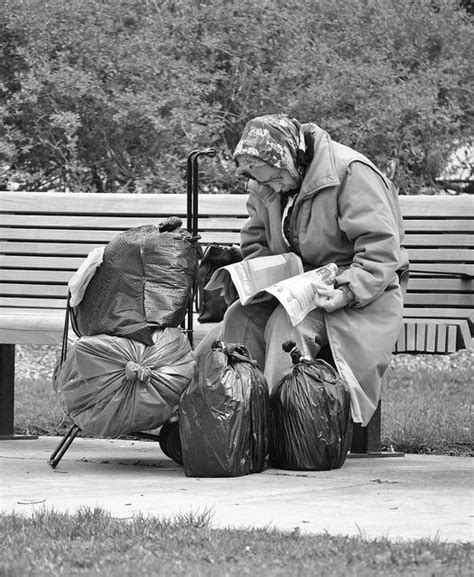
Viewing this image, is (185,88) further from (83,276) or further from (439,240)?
(83,276)

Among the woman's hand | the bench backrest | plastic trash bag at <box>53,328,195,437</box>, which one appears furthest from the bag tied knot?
the bench backrest

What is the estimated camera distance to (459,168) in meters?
10.5

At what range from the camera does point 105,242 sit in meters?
6.41

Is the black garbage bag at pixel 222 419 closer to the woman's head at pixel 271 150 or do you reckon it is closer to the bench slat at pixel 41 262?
the woman's head at pixel 271 150

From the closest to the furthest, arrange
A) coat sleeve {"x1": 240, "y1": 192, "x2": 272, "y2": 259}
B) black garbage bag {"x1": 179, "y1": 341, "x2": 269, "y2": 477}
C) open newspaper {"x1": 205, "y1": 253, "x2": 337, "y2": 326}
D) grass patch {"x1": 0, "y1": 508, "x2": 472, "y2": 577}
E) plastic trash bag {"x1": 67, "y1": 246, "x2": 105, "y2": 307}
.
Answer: grass patch {"x1": 0, "y1": 508, "x2": 472, "y2": 577} < black garbage bag {"x1": 179, "y1": 341, "x2": 269, "y2": 477} < open newspaper {"x1": 205, "y1": 253, "x2": 337, "y2": 326} < plastic trash bag {"x1": 67, "y1": 246, "x2": 105, "y2": 307} < coat sleeve {"x1": 240, "y1": 192, "x2": 272, "y2": 259}

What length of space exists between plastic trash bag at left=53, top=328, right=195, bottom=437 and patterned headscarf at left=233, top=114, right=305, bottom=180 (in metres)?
0.77

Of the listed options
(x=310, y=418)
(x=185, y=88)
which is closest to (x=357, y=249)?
(x=310, y=418)

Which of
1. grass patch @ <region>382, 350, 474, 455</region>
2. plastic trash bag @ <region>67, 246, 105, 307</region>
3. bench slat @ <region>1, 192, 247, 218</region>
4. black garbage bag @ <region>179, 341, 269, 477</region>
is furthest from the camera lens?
bench slat @ <region>1, 192, 247, 218</region>

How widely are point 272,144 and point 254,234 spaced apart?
1.84 feet

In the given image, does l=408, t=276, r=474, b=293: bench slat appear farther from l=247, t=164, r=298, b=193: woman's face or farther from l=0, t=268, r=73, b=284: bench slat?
l=0, t=268, r=73, b=284: bench slat

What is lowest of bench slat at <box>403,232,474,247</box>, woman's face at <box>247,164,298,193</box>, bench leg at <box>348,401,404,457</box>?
bench leg at <box>348,401,404,457</box>

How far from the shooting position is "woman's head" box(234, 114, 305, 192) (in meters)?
5.28

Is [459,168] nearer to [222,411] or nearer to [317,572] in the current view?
[222,411]

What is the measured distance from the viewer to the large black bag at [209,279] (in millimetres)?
5578
